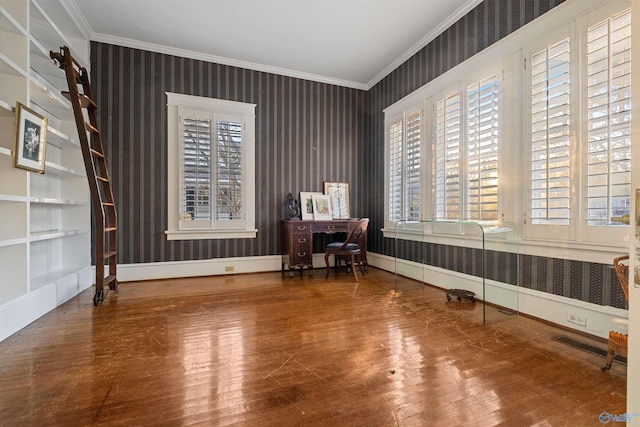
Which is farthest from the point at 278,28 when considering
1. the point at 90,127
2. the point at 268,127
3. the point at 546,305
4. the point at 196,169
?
the point at 546,305

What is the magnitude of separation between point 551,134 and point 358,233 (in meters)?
2.60

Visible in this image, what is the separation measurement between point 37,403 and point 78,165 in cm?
312

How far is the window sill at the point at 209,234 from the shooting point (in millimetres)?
4238

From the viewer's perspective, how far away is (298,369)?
1.83m

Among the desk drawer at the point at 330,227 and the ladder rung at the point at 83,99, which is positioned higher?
the ladder rung at the point at 83,99

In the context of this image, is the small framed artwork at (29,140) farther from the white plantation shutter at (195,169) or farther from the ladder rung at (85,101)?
the white plantation shutter at (195,169)

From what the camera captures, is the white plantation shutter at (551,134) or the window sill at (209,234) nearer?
the white plantation shutter at (551,134)

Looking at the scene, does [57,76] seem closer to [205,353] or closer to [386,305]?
[205,353]

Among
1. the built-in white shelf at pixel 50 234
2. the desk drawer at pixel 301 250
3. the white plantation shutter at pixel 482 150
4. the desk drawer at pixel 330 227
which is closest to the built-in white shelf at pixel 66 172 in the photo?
the built-in white shelf at pixel 50 234

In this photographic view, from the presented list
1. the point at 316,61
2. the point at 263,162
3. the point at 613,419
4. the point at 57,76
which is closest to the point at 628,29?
the point at 613,419

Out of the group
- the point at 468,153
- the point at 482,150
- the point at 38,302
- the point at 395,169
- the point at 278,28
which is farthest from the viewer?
the point at 395,169

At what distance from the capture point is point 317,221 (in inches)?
178

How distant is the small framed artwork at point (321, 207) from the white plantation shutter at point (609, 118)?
10.9 ft

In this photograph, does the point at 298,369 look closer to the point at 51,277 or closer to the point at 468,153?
the point at 468,153
